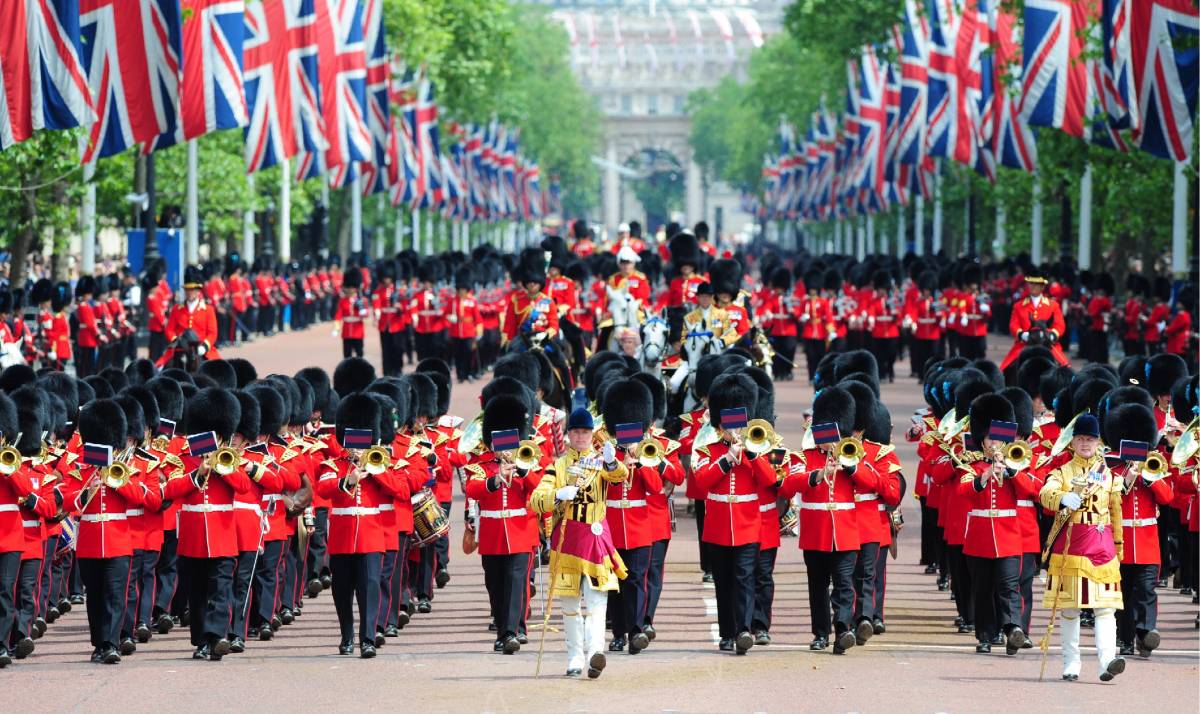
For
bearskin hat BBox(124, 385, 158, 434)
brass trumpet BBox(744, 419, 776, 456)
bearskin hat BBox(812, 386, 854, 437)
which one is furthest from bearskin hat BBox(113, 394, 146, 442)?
bearskin hat BBox(812, 386, 854, 437)

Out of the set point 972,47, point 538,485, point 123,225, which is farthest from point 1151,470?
point 123,225

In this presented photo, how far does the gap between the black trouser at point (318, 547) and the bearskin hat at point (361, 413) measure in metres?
2.31

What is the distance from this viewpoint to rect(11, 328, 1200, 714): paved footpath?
36.2 ft

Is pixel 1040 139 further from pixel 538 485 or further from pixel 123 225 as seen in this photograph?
pixel 538 485

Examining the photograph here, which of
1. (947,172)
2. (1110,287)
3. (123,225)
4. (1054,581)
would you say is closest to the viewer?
(1054,581)

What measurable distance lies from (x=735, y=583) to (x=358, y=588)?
1.82 m

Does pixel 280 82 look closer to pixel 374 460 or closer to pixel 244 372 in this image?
pixel 244 372

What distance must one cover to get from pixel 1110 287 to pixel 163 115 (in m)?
14.3

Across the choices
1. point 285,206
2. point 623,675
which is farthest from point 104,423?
point 285,206

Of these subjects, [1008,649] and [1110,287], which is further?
[1110,287]

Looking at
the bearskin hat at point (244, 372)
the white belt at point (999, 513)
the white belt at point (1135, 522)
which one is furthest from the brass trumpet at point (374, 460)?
the bearskin hat at point (244, 372)

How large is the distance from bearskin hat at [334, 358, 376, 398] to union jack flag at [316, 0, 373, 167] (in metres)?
20.0

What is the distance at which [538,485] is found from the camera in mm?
12266

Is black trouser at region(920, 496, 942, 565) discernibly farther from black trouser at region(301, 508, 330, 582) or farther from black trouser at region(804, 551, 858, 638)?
black trouser at region(301, 508, 330, 582)
